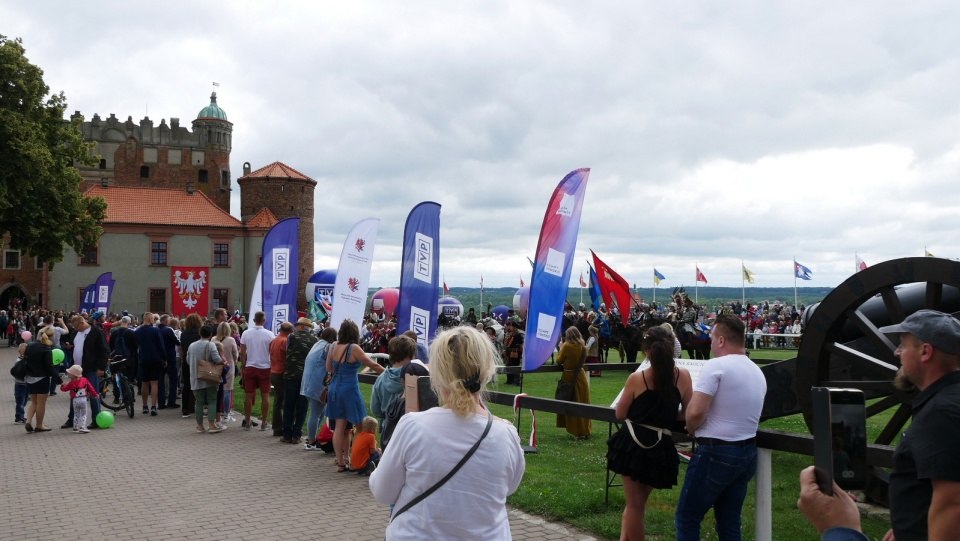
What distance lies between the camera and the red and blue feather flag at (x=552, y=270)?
11750 mm

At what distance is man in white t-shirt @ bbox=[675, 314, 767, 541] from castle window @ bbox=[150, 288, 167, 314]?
59525 mm

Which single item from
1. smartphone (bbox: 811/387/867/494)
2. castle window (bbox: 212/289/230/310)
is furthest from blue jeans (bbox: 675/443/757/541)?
castle window (bbox: 212/289/230/310)

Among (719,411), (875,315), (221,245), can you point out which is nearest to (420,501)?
(719,411)

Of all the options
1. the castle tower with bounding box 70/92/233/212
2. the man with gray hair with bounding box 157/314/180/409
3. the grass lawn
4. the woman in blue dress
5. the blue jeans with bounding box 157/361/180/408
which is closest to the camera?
the grass lawn

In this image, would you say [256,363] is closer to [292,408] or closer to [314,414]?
[292,408]

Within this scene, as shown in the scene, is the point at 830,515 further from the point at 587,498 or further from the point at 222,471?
the point at 222,471

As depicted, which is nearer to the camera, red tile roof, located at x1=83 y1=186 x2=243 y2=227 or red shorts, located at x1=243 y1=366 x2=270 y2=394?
red shorts, located at x1=243 y1=366 x2=270 y2=394

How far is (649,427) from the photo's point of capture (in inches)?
208

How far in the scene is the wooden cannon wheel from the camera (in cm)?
614

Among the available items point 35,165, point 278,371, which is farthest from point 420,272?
point 35,165

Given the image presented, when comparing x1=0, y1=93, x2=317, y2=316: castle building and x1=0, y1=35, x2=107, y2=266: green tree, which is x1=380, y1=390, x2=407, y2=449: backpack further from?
x1=0, y1=93, x2=317, y2=316: castle building

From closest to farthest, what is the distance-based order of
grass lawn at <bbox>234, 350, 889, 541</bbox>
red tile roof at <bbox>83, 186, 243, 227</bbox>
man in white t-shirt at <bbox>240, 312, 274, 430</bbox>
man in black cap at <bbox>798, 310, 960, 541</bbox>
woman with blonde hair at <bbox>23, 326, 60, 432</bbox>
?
man in black cap at <bbox>798, 310, 960, 541</bbox>
grass lawn at <bbox>234, 350, 889, 541</bbox>
woman with blonde hair at <bbox>23, 326, 60, 432</bbox>
man in white t-shirt at <bbox>240, 312, 274, 430</bbox>
red tile roof at <bbox>83, 186, 243, 227</bbox>

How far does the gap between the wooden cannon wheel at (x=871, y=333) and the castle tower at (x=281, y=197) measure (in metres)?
58.1

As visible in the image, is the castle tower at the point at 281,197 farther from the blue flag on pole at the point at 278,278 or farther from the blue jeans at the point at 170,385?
the blue jeans at the point at 170,385
